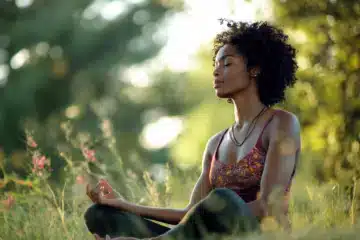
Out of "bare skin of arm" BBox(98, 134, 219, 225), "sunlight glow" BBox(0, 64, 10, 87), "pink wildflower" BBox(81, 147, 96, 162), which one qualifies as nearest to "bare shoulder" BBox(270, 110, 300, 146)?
"bare skin of arm" BBox(98, 134, 219, 225)

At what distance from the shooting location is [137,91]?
1745cm

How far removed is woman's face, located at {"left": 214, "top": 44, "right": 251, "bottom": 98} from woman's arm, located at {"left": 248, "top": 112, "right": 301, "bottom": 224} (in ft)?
1.06

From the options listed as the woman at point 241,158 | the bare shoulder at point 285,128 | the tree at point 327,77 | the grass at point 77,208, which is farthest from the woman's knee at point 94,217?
the tree at point 327,77

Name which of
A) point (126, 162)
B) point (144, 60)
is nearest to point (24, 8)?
point (144, 60)

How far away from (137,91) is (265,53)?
533 inches

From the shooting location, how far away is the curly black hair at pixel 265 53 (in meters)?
3.98

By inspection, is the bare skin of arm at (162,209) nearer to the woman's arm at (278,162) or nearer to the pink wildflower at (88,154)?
the woman's arm at (278,162)

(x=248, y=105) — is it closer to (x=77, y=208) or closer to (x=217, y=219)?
(x=217, y=219)

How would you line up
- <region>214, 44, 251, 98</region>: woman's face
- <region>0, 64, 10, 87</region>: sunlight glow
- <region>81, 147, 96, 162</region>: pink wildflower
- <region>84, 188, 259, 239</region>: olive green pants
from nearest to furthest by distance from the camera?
<region>84, 188, 259, 239</region>: olive green pants, <region>214, 44, 251, 98</region>: woman's face, <region>81, 147, 96, 162</region>: pink wildflower, <region>0, 64, 10, 87</region>: sunlight glow

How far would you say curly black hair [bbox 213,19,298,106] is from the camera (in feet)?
13.1

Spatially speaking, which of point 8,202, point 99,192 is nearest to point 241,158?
point 99,192

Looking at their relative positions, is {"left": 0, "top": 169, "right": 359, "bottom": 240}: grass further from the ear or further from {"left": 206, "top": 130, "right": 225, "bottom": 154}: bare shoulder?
the ear

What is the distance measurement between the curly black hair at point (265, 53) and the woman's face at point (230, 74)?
0.05 meters

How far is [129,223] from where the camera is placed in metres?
3.84
